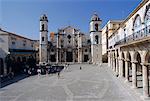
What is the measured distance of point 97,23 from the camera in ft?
181

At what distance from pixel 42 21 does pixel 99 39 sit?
58.4 feet

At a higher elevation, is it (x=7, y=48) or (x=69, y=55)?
(x=7, y=48)

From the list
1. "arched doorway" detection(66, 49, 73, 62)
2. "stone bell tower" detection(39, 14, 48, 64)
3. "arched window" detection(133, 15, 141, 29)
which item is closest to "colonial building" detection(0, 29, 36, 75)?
"stone bell tower" detection(39, 14, 48, 64)

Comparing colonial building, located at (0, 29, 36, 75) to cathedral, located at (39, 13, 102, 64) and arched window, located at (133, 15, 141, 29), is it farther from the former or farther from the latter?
arched window, located at (133, 15, 141, 29)

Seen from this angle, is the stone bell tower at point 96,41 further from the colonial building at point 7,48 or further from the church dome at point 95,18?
the colonial building at point 7,48

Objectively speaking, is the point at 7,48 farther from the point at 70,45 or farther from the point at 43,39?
the point at 70,45

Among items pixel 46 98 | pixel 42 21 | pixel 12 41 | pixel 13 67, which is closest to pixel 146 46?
pixel 46 98

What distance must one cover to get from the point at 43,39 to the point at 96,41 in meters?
15.9

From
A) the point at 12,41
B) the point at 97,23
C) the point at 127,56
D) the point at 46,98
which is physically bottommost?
the point at 46,98

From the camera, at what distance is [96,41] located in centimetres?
5522

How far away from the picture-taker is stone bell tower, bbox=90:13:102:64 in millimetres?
54844

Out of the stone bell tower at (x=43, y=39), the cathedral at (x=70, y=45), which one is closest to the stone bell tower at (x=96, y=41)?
the cathedral at (x=70, y=45)

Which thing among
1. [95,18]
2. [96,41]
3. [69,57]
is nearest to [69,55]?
[69,57]

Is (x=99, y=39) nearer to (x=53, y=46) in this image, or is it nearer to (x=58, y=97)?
(x=53, y=46)
